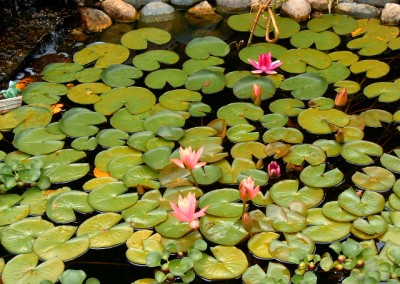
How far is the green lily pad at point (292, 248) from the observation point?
8.77 ft

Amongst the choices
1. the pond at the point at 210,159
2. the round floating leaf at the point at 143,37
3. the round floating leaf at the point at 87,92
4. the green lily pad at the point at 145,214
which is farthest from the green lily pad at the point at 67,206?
the round floating leaf at the point at 143,37

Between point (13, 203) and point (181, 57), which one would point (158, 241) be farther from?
point (181, 57)

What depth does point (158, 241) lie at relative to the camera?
2.79 m

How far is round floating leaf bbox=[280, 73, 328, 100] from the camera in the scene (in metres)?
3.70

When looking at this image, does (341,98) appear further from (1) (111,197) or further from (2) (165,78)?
(1) (111,197)

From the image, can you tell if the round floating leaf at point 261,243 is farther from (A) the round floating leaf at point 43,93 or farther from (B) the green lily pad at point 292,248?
(A) the round floating leaf at point 43,93

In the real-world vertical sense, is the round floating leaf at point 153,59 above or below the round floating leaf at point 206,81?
above

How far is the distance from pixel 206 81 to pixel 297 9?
119cm

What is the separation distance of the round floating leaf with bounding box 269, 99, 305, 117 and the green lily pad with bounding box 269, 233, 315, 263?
1015 mm

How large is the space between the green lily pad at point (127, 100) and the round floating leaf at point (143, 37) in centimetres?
61

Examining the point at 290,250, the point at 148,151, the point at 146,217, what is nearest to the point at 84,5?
the point at 148,151

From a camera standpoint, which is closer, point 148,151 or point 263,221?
point 263,221

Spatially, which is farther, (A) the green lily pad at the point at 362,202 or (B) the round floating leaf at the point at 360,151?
(B) the round floating leaf at the point at 360,151

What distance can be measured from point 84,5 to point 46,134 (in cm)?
163
